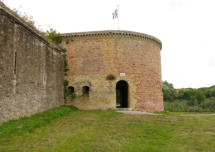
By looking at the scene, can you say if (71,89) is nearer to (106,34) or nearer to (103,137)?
(106,34)

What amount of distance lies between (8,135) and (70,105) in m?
8.71

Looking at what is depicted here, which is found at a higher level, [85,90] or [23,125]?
[85,90]

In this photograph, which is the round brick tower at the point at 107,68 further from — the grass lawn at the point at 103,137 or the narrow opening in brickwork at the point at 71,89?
the grass lawn at the point at 103,137

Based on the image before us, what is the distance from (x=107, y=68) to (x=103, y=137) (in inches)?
364

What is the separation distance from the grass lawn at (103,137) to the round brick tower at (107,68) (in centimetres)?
599

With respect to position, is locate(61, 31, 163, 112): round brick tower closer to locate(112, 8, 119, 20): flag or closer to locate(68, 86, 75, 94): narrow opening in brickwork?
locate(68, 86, 75, 94): narrow opening in brickwork

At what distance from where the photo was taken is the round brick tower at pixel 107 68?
1609cm

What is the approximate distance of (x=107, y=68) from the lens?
16.3 m

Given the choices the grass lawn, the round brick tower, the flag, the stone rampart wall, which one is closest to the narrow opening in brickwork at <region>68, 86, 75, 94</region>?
the round brick tower

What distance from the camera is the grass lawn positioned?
622 centimetres

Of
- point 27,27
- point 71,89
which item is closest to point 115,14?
point 71,89

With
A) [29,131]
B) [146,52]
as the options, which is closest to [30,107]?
[29,131]

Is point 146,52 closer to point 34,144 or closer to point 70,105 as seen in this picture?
point 70,105

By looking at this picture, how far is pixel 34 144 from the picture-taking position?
260 inches
